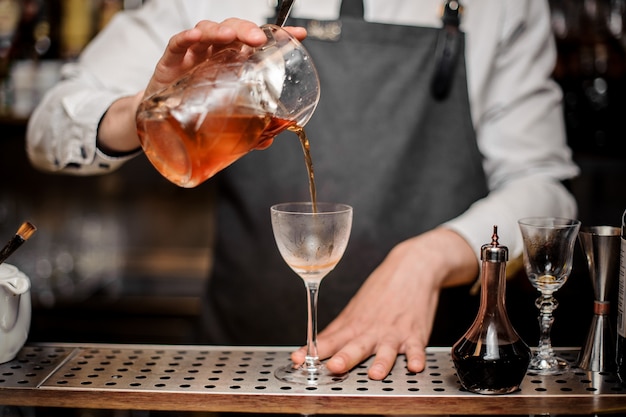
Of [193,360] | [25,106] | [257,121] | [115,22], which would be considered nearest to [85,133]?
[115,22]

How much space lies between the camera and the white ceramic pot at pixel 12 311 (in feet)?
3.74

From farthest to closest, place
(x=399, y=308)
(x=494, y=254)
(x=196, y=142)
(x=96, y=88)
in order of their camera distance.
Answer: (x=96, y=88)
(x=399, y=308)
(x=494, y=254)
(x=196, y=142)

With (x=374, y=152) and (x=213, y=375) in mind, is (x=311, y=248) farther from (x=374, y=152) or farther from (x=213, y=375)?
(x=374, y=152)

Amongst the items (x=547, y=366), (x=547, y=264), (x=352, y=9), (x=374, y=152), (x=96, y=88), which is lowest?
(x=547, y=366)

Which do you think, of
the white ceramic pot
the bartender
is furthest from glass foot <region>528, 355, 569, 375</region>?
the white ceramic pot

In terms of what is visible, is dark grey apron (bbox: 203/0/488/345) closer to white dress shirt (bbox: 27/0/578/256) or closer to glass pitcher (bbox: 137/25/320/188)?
white dress shirt (bbox: 27/0/578/256)

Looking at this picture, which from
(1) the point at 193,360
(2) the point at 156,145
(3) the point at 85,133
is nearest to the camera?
(2) the point at 156,145

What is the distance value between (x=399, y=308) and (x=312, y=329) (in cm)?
22

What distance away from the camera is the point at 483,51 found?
5.92 feet

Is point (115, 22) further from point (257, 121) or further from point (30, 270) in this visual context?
point (30, 270)

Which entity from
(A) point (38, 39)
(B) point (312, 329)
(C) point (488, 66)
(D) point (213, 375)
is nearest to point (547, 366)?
(B) point (312, 329)

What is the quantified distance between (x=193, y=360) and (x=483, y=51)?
3.22 feet

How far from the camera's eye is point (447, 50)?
69.7 inches

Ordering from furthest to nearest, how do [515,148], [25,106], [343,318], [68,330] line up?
[68,330]
[25,106]
[515,148]
[343,318]
